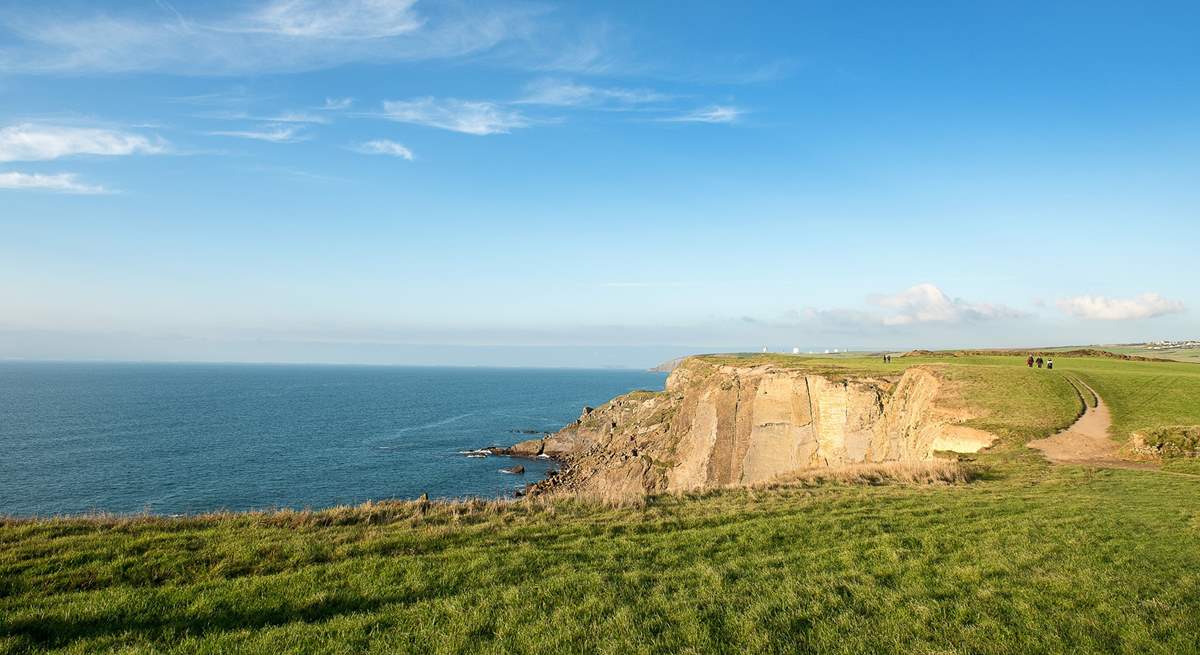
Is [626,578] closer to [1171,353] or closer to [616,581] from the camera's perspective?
[616,581]

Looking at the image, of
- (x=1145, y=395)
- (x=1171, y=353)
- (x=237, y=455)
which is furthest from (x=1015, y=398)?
(x=1171, y=353)

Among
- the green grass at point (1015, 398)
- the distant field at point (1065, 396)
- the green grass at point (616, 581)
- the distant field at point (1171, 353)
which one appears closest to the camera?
the green grass at point (616, 581)

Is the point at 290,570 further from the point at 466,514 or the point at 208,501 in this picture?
the point at 208,501

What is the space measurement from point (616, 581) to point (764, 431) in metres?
43.9

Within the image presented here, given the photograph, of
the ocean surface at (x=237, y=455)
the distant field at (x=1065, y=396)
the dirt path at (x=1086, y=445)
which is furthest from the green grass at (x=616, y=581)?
the ocean surface at (x=237, y=455)

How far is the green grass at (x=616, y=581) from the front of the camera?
24.1 ft

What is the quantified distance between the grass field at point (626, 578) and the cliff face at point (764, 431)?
58.6ft

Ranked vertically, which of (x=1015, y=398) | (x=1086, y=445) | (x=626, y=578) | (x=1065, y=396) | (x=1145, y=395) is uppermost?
(x=1145, y=395)

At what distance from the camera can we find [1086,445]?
2378cm

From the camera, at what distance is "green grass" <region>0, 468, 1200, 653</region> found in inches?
290

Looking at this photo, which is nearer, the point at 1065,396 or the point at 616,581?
the point at 616,581

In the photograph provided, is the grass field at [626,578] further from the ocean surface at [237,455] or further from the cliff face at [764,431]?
the ocean surface at [237,455]

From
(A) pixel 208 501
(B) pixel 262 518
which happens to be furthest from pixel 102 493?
(B) pixel 262 518

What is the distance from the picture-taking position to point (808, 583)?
30.6ft
